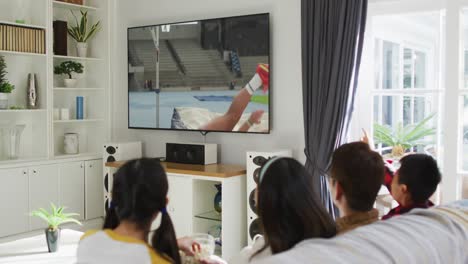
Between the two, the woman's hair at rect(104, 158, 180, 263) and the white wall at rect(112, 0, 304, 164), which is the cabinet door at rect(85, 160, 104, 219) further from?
the woman's hair at rect(104, 158, 180, 263)

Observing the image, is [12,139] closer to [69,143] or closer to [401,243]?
[69,143]

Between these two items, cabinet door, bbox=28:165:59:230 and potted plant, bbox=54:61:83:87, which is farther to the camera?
potted plant, bbox=54:61:83:87

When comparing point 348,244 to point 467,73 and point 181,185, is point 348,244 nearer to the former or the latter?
point 467,73

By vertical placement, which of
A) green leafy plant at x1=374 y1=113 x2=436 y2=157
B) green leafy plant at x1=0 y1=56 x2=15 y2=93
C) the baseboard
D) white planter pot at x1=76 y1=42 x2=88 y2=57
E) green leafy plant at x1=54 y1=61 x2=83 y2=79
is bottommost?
the baseboard

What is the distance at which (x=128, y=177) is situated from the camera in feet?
6.22

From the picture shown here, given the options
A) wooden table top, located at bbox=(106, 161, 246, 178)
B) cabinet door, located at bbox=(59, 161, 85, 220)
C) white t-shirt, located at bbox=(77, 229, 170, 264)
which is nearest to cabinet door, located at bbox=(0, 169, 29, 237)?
cabinet door, located at bbox=(59, 161, 85, 220)

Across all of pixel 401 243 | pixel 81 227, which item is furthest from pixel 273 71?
pixel 401 243

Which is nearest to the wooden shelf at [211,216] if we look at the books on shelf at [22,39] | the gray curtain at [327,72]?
the gray curtain at [327,72]

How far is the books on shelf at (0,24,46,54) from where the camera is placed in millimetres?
5176

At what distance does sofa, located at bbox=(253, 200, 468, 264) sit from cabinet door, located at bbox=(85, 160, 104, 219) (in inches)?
179

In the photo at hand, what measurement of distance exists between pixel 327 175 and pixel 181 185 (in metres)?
1.25

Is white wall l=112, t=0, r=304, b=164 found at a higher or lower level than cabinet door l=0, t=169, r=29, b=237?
higher

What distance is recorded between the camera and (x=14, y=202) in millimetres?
5160

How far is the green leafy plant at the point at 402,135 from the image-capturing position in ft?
13.8
